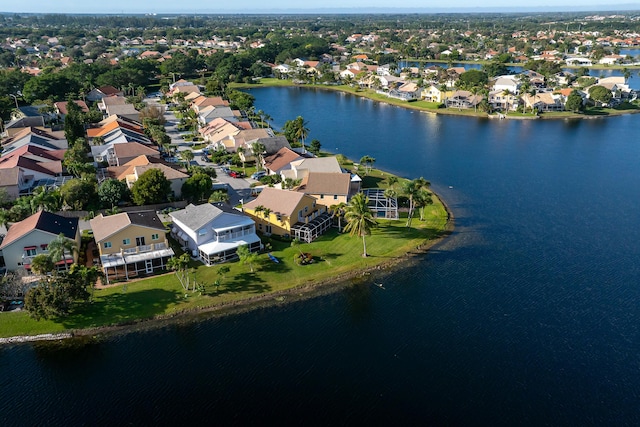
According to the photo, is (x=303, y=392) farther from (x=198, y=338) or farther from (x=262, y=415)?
(x=198, y=338)

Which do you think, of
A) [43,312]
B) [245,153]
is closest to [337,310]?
[43,312]

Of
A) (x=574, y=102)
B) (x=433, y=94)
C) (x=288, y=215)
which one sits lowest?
(x=288, y=215)

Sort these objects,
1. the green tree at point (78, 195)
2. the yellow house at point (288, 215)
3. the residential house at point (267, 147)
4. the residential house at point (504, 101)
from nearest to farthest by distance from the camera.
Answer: the yellow house at point (288, 215) < the green tree at point (78, 195) < the residential house at point (267, 147) < the residential house at point (504, 101)

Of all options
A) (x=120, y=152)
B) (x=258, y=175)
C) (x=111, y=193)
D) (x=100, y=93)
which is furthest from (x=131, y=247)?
(x=100, y=93)

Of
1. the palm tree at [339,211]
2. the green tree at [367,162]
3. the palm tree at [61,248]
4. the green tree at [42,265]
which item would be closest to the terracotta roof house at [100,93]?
the green tree at [367,162]

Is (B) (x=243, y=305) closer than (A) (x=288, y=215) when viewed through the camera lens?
Yes

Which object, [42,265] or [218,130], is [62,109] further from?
[42,265]

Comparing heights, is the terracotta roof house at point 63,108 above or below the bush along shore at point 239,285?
above

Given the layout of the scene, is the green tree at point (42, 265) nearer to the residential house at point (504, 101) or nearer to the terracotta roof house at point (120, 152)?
the terracotta roof house at point (120, 152)
